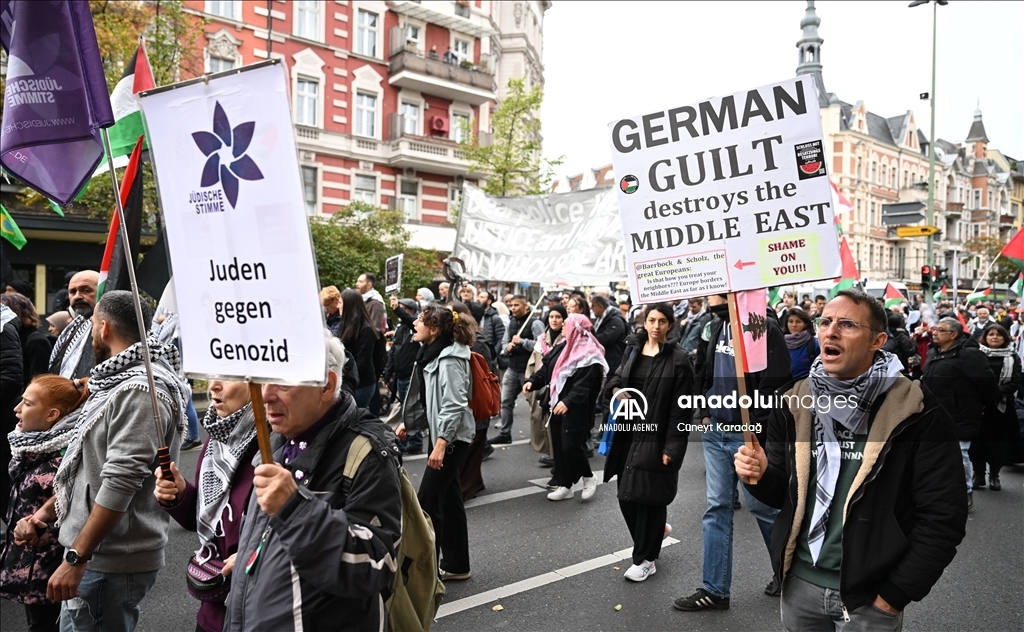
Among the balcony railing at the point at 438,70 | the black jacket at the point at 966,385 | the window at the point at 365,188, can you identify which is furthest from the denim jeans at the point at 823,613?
the balcony railing at the point at 438,70

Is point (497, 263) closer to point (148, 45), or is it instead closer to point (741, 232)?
point (741, 232)

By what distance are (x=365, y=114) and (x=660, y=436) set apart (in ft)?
93.6

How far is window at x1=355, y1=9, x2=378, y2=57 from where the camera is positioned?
29766 millimetres

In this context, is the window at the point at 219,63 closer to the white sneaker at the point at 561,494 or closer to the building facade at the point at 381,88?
the building facade at the point at 381,88

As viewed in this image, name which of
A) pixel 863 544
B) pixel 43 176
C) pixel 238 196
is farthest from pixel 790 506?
pixel 43 176

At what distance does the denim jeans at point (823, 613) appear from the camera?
2373mm

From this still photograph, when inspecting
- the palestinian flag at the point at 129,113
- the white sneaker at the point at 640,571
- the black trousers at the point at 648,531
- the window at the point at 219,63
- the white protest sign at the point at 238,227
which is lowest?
the white sneaker at the point at 640,571

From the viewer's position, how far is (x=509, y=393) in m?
9.36

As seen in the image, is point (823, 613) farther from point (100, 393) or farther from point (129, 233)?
point (129, 233)

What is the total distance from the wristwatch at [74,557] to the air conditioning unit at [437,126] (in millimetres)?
30418

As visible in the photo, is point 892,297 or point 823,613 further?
point 892,297

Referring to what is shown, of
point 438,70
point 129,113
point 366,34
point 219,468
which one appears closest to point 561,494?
point 219,468

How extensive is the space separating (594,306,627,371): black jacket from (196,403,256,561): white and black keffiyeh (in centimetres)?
618

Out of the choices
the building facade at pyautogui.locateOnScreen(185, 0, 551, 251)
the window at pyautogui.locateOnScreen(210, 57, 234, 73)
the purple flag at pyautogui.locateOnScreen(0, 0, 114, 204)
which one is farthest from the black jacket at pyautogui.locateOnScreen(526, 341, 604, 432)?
the window at pyautogui.locateOnScreen(210, 57, 234, 73)
